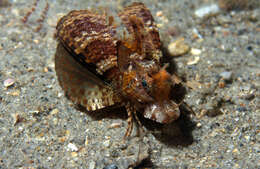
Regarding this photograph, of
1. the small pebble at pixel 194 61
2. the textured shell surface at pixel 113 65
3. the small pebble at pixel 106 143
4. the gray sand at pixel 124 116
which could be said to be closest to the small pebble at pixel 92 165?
the gray sand at pixel 124 116

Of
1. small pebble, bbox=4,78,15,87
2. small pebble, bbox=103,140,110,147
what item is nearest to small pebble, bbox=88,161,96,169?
small pebble, bbox=103,140,110,147

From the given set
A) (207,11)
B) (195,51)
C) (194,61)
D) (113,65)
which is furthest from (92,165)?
(207,11)

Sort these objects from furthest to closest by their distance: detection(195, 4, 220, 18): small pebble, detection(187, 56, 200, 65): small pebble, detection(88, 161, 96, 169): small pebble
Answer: detection(195, 4, 220, 18): small pebble → detection(187, 56, 200, 65): small pebble → detection(88, 161, 96, 169): small pebble

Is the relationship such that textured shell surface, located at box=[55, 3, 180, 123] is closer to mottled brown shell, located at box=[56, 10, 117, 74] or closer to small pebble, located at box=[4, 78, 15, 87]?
mottled brown shell, located at box=[56, 10, 117, 74]

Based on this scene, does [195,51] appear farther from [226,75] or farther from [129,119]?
[129,119]

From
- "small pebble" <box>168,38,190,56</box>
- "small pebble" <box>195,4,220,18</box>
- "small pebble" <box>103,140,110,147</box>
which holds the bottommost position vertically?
"small pebble" <box>103,140,110,147</box>

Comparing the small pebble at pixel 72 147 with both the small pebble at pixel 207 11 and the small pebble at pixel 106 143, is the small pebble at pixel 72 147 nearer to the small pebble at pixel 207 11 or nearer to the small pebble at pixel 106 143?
the small pebble at pixel 106 143

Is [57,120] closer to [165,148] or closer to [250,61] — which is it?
[165,148]
